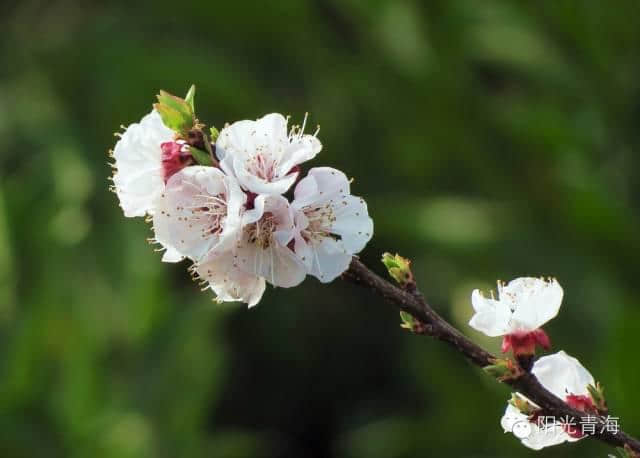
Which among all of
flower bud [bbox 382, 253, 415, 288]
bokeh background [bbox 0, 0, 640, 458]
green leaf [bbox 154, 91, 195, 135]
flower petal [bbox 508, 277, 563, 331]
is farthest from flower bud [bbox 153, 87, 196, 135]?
Result: bokeh background [bbox 0, 0, 640, 458]

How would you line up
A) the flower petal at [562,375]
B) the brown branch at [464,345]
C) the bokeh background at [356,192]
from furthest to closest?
the bokeh background at [356,192]
the flower petal at [562,375]
the brown branch at [464,345]

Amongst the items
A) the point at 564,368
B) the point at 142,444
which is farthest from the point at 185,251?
the point at 142,444

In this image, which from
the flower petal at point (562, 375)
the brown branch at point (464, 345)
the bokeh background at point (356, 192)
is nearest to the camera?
the brown branch at point (464, 345)

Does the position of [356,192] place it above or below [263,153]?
above

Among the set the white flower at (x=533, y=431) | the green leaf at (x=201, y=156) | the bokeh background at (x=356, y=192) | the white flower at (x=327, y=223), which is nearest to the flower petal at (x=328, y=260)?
the white flower at (x=327, y=223)

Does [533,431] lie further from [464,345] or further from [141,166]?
A: [141,166]

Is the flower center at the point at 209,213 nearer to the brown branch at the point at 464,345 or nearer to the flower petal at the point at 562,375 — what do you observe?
the brown branch at the point at 464,345

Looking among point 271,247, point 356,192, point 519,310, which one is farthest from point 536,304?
point 356,192
